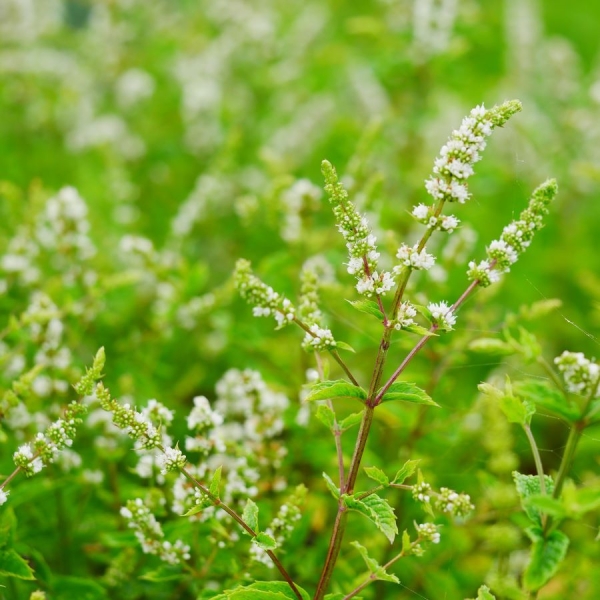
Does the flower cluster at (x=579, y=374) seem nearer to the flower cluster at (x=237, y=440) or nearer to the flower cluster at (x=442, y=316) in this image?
the flower cluster at (x=442, y=316)

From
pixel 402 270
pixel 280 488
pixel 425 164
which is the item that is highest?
pixel 425 164

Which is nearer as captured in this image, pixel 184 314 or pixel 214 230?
pixel 184 314

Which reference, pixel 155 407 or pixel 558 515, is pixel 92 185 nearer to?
pixel 155 407

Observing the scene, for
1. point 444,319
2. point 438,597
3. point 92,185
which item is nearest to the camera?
point 444,319

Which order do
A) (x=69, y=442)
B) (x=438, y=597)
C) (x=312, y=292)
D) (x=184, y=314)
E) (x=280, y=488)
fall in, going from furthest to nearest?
(x=184, y=314), (x=438, y=597), (x=280, y=488), (x=312, y=292), (x=69, y=442)

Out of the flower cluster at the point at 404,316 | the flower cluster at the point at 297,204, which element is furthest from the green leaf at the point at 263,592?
the flower cluster at the point at 297,204

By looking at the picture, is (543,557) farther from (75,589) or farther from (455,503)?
(75,589)

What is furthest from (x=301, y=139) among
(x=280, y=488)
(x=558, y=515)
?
(x=558, y=515)

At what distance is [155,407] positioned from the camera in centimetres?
198

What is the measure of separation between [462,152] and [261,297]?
0.56 metres

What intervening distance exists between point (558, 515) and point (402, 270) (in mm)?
607

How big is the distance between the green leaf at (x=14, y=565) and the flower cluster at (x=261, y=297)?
2.89ft

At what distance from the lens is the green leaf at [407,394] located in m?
1.56

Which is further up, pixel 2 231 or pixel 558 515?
pixel 2 231
